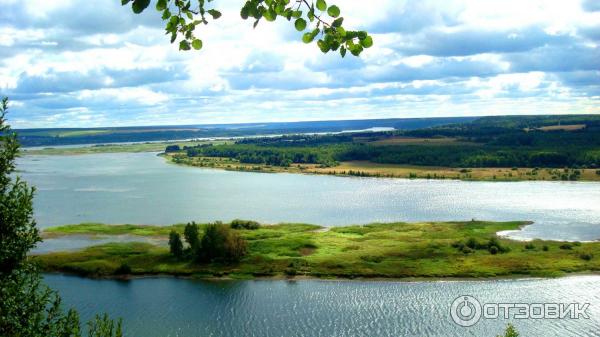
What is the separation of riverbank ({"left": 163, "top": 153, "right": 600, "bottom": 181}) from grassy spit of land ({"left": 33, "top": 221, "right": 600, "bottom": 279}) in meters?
72.2

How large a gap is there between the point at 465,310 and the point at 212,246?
31.9 meters

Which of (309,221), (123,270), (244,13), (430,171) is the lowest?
(123,270)

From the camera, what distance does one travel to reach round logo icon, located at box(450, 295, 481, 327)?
1903 inches

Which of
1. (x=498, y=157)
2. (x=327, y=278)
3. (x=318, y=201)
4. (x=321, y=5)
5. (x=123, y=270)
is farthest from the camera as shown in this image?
(x=498, y=157)

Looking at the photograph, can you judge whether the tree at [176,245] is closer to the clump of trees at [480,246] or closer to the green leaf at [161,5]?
the clump of trees at [480,246]

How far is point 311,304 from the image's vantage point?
52.8 m

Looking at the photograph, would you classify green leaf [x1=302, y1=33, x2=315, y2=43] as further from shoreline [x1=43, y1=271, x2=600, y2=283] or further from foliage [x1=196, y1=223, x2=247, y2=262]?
foliage [x1=196, y1=223, x2=247, y2=262]

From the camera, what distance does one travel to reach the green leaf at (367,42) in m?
6.54

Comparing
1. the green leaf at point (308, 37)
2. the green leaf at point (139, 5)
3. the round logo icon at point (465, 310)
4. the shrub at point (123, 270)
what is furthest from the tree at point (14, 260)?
the shrub at point (123, 270)

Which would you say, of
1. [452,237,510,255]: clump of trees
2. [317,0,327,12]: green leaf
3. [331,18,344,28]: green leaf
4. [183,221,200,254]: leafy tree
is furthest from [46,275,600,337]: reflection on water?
[317,0,327,12]: green leaf

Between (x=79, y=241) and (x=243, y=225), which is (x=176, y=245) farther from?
(x=79, y=241)

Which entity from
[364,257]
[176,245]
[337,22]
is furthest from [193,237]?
[337,22]

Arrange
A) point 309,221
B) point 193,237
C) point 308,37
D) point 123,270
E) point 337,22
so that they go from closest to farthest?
point 337,22 < point 308,37 < point 123,270 < point 193,237 < point 309,221

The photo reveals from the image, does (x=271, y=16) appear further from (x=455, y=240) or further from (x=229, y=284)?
(x=455, y=240)
